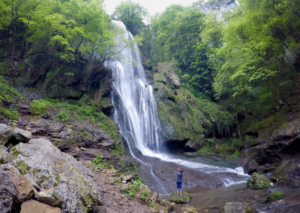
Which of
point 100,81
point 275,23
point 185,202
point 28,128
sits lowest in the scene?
point 185,202

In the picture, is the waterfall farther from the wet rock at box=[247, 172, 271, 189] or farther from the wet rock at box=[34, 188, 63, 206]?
the wet rock at box=[34, 188, 63, 206]

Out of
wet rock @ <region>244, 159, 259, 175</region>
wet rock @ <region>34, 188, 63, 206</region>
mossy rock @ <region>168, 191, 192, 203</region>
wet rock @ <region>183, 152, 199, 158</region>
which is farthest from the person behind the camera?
wet rock @ <region>183, 152, 199, 158</region>

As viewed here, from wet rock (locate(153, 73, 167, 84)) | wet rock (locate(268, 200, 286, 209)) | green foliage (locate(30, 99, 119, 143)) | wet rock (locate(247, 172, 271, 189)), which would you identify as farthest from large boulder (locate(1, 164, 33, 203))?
wet rock (locate(153, 73, 167, 84))

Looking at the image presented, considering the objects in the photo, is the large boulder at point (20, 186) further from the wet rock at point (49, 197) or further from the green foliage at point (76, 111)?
the green foliage at point (76, 111)

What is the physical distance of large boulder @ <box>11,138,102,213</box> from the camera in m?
4.07

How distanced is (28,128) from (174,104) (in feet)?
47.2

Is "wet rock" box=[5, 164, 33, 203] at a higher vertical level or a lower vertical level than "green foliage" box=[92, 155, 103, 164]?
higher

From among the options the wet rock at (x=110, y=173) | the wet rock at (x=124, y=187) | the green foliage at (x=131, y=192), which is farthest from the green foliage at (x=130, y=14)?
the green foliage at (x=131, y=192)

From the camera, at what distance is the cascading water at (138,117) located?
47.6 feet

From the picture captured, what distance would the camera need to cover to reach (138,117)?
1828 cm

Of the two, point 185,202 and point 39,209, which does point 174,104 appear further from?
point 39,209

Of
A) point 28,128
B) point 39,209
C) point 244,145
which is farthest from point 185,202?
point 244,145

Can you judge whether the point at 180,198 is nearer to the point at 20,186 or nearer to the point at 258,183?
the point at 258,183

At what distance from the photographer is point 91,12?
14312mm
